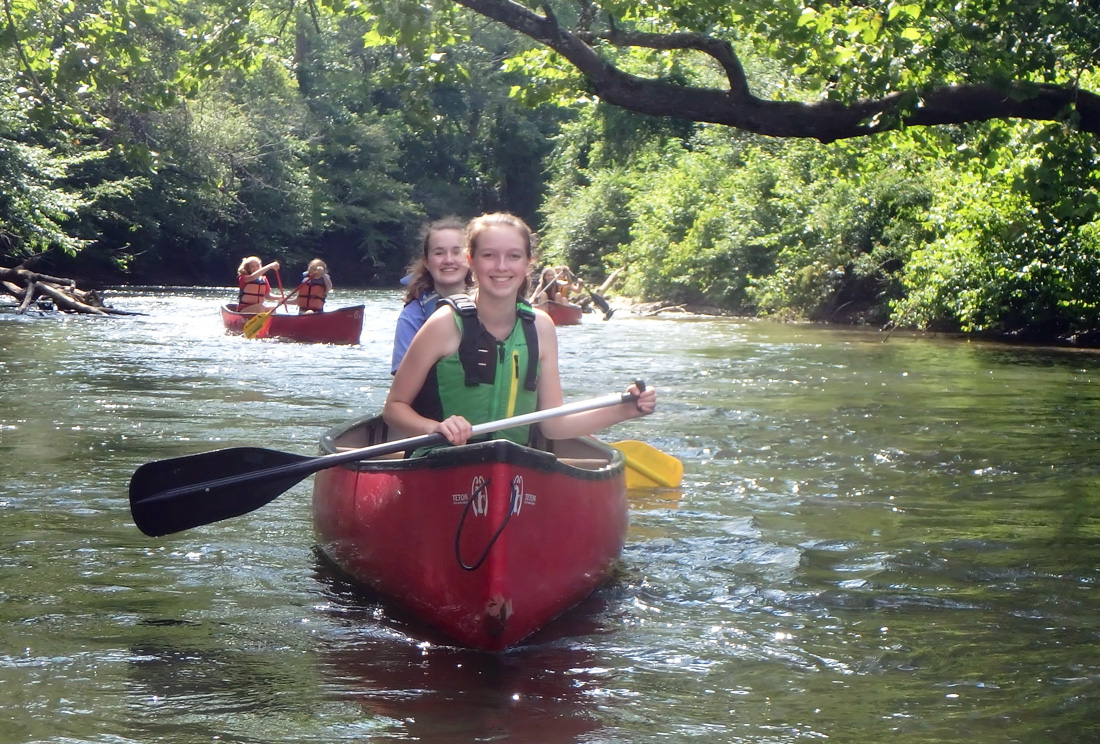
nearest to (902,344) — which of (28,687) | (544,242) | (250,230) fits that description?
(28,687)

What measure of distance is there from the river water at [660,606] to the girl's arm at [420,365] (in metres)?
0.74

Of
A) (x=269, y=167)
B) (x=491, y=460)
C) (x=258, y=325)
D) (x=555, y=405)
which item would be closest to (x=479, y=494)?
(x=491, y=460)

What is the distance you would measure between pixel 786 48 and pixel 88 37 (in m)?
5.66

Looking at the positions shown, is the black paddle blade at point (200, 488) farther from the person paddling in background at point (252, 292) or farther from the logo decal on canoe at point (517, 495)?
the person paddling in background at point (252, 292)

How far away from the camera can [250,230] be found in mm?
40438

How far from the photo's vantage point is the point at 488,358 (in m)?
4.89

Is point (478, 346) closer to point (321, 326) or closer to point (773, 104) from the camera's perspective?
point (773, 104)

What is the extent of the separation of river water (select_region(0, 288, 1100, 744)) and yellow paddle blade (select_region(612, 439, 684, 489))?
9 cm

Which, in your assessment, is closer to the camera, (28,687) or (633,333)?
(28,687)

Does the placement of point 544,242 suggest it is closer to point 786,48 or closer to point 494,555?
point 786,48

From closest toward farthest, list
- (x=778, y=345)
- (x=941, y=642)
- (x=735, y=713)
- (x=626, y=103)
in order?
(x=735, y=713), (x=941, y=642), (x=626, y=103), (x=778, y=345)

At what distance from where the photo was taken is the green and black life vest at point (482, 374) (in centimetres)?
485

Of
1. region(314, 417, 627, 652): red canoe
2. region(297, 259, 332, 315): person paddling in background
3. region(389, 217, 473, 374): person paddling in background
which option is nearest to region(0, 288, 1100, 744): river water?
region(314, 417, 627, 652): red canoe

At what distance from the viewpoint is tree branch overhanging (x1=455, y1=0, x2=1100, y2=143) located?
9.09m
